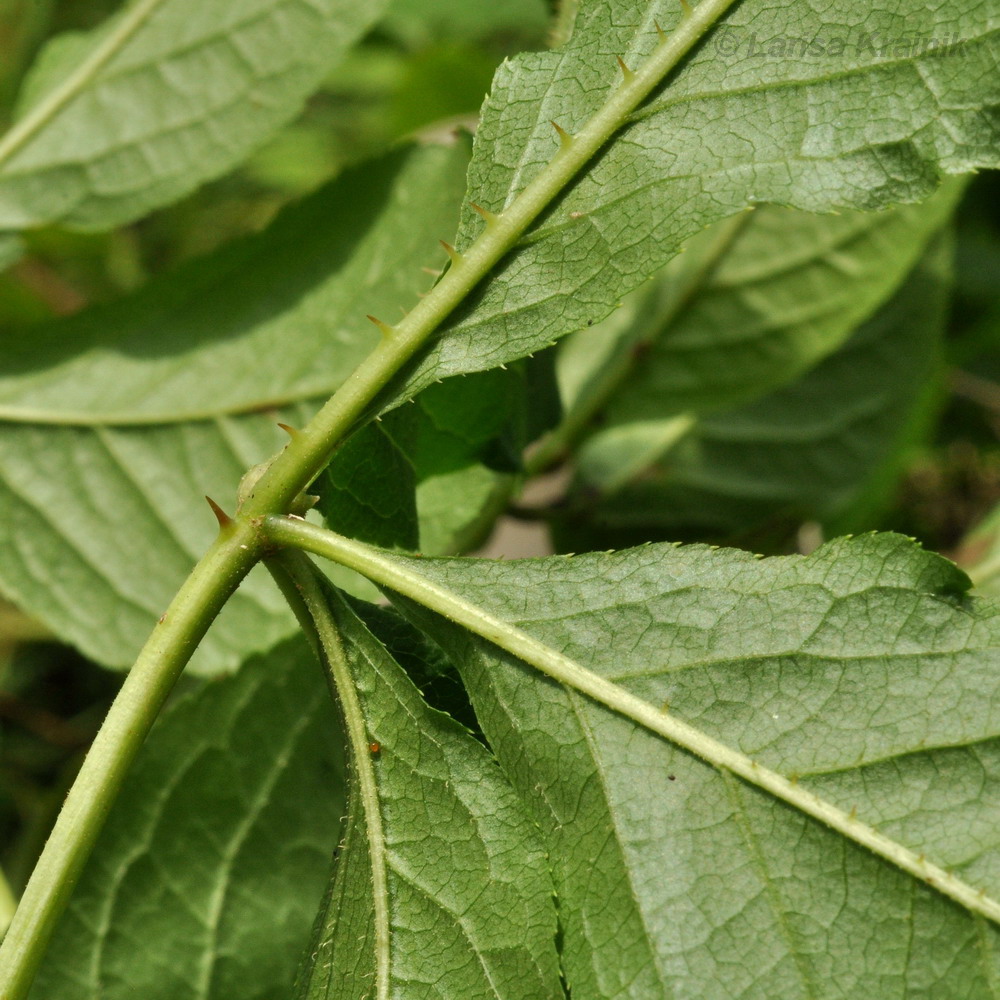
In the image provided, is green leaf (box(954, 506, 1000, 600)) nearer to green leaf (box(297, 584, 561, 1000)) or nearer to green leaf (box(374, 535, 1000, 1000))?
green leaf (box(374, 535, 1000, 1000))

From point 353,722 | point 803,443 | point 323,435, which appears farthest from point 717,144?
point 803,443

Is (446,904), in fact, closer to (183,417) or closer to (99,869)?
(99,869)

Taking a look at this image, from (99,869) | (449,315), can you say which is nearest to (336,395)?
(449,315)

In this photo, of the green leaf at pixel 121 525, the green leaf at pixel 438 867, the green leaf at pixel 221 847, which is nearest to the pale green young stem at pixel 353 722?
the green leaf at pixel 438 867

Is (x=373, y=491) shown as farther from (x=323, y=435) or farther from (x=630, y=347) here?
(x=630, y=347)

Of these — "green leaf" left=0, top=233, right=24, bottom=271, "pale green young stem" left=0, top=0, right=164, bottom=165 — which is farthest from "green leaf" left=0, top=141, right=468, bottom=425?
"pale green young stem" left=0, top=0, right=164, bottom=165

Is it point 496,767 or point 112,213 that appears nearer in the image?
point 496,767

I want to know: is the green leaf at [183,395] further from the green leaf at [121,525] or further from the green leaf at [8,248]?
the green leaf at [8,248]
